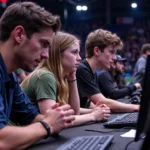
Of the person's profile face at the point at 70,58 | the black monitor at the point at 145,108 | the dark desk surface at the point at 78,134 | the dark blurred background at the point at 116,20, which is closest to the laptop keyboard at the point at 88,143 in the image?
the dark desk surface at the point at 78,134

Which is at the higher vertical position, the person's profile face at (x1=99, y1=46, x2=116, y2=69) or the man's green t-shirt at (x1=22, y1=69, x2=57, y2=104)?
the person's profile face at (x1=99, y1=46, x2=116, y2=69)

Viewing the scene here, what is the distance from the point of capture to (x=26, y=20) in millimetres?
1203

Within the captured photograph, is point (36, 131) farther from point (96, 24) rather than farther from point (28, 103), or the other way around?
point (96, 24)

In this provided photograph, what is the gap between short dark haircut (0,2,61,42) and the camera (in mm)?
1198

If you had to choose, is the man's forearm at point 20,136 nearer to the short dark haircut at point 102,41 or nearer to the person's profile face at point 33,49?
the person's profile face at point 33,49

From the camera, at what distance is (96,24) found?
14.5 metres

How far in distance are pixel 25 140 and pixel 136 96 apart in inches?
65.5

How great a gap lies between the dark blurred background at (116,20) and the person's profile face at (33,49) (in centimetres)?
1198

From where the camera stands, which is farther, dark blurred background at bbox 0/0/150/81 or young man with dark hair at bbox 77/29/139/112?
dark blurred background at bbox 0/0/150/81

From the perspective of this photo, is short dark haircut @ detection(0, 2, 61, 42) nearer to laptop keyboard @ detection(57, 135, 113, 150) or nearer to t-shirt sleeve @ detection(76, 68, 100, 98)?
laptop keyboard @ detection(57, 135, 113, 150)

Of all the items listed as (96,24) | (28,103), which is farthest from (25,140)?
(96,24)

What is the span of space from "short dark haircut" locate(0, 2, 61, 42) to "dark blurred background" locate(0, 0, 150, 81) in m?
12.0

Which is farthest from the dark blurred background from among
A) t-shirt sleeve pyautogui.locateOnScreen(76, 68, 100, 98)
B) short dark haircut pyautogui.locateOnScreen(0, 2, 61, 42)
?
short dark haircut pyautogui.locateOnScreen(0, 2, 61, 42)

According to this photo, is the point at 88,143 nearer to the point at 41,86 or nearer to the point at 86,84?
the point at 41,86
